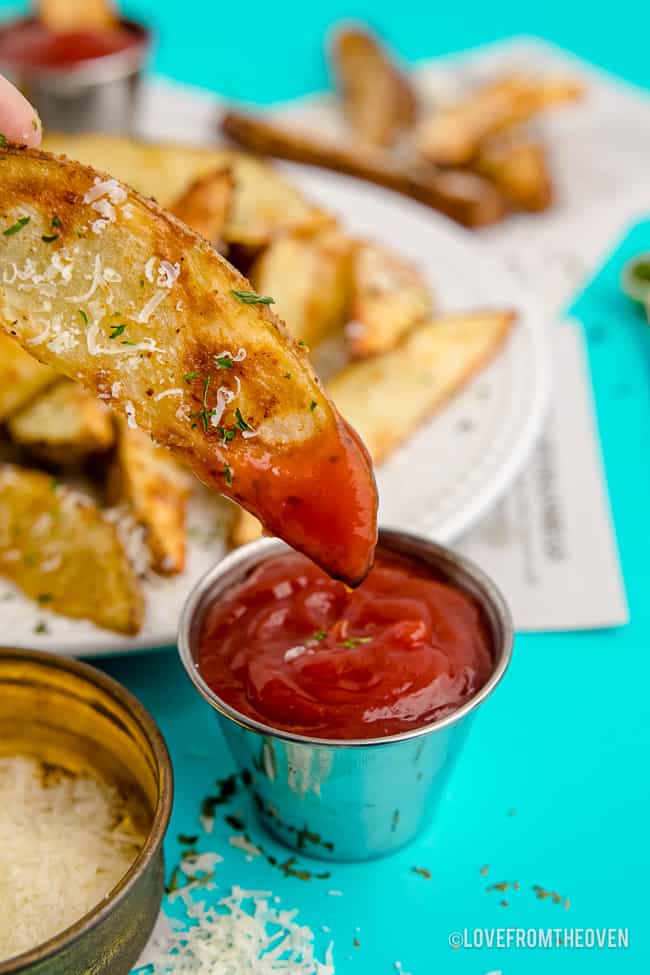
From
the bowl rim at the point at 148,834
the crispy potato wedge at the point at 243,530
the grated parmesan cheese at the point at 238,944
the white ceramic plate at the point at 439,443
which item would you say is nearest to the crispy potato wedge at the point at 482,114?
the white ceramic plate at the point at 439,443

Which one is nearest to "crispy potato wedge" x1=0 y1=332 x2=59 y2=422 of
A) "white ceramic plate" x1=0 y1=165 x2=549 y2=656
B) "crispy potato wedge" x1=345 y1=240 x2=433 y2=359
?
"white ceramic plate" x1=0 y1=165 x2=549 y2=656

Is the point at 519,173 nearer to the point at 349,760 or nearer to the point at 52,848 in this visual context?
the point at 349,760

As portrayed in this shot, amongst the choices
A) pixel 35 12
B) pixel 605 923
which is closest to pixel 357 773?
pixel 605 923

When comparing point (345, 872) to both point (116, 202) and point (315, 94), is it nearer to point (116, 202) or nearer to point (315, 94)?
point (116, 202)

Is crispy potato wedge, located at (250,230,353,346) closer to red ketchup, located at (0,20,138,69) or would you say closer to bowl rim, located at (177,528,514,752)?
bowl rim, located at (177,528,514,752)

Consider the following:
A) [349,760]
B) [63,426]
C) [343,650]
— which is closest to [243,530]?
[63,426]

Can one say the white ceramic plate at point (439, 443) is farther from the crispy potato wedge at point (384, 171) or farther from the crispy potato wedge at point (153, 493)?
the crispy potato wedge at point (384, 171)
